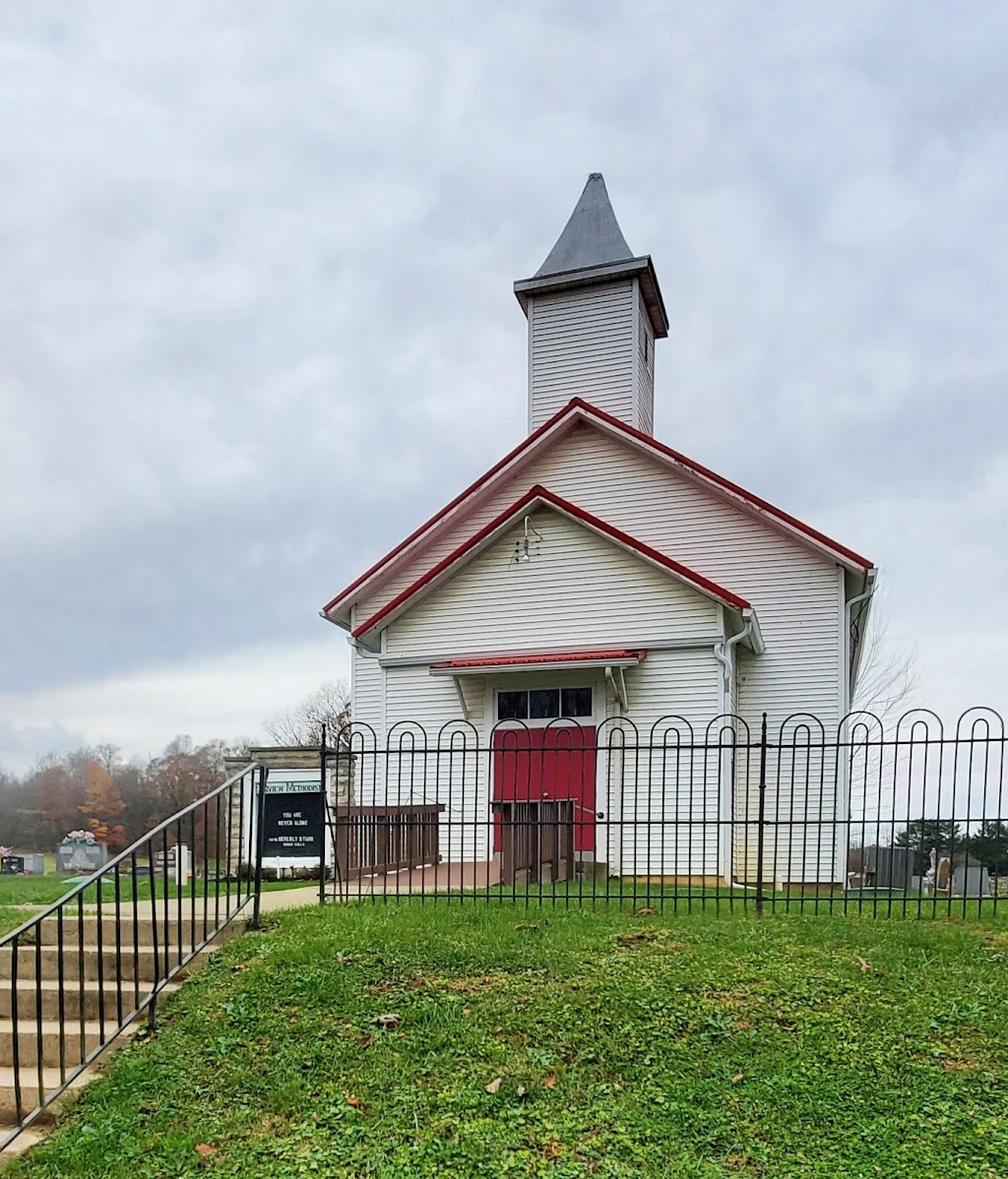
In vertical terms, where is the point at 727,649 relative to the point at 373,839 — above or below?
above

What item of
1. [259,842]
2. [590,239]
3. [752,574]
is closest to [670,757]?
[752,574]

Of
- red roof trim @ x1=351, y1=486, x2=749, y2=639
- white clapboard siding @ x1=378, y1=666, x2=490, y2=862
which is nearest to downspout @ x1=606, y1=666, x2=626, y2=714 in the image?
red roof trim @ x1=351, y1=486, x2=749, y2=639

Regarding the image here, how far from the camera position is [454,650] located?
1309 centimetres

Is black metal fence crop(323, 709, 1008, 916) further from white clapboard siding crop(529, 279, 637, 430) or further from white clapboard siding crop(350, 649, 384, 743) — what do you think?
white clapboard siding crop(529, 279, 637, 430)

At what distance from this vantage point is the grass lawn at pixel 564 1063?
4160 mm

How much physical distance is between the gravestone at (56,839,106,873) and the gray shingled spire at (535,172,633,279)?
17.8 meters

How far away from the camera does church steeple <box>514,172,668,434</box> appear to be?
16.4 m

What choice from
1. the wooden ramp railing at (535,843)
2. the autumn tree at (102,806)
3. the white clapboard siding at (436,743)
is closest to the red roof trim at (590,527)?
the white clapboard siding at (436,743)

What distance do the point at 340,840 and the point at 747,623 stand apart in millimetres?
5892

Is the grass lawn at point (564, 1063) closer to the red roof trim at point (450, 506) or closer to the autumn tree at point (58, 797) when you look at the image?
the red roof trim at point (450, 506)

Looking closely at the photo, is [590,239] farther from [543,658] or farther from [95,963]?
[95,963]

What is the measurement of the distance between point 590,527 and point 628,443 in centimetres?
296

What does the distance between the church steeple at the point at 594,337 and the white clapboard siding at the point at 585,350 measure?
0.02 m

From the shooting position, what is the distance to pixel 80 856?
23.8 metres
